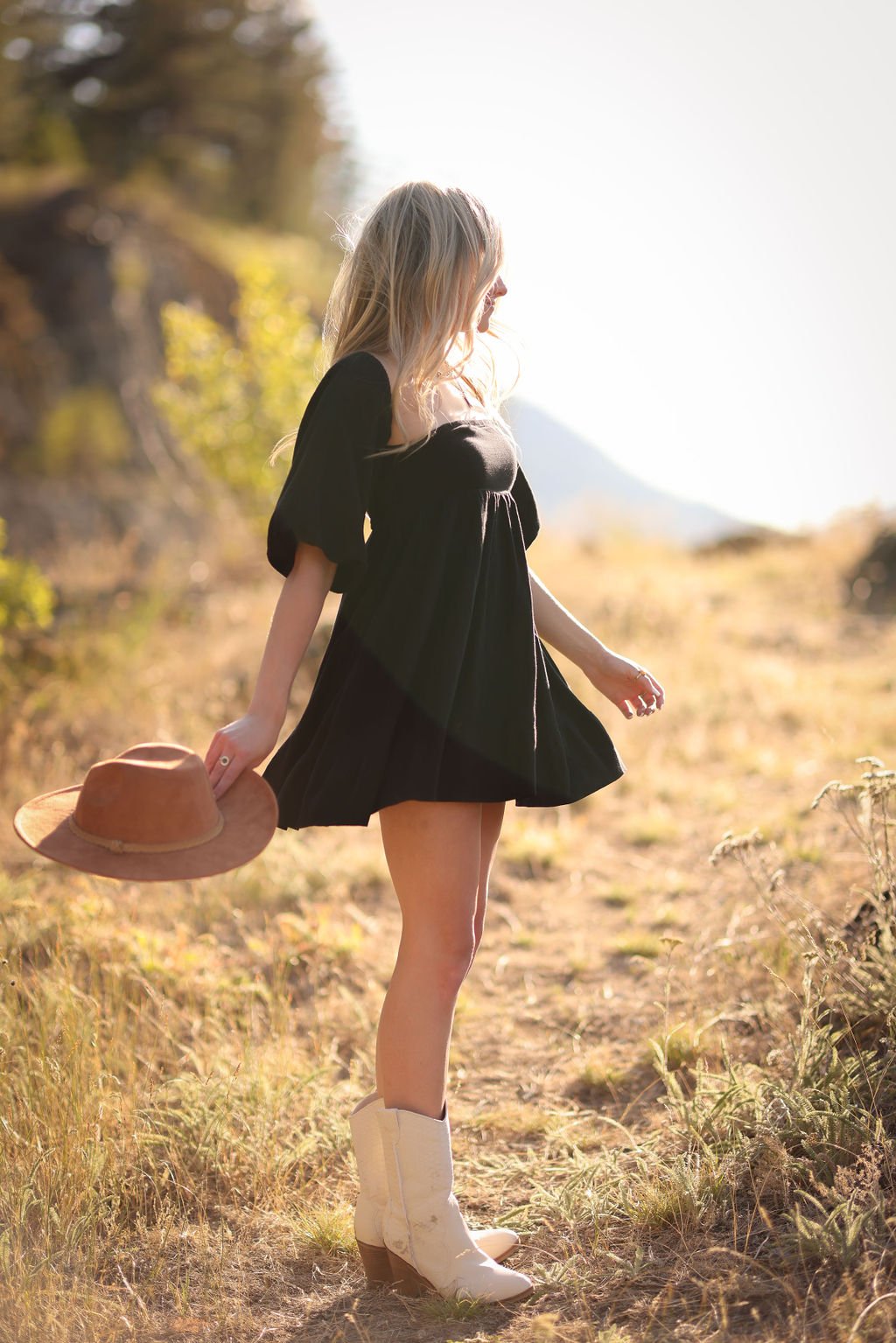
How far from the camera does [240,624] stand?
772 centimetres

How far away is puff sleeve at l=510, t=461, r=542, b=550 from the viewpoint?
2.25 meters

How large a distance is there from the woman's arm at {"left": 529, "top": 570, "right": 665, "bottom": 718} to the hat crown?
82cm

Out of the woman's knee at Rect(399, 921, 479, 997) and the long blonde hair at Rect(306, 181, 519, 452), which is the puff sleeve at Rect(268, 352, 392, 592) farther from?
the woman's knee at Rect(399, 921, 479, 997)

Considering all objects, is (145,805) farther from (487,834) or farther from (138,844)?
(487,834)

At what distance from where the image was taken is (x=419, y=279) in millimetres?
1952

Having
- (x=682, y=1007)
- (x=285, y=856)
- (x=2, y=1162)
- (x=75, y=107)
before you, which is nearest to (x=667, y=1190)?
(x=682, y=1007)

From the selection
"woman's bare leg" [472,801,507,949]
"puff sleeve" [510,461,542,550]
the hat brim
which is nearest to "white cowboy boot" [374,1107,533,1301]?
"woman's bare leg" [472,801,507,949]

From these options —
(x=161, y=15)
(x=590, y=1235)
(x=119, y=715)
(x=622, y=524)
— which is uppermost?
(x=161, y=15)

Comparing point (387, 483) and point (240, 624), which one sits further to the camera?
point (240, 624)

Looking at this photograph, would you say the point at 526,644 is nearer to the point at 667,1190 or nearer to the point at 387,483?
the point at 387,483

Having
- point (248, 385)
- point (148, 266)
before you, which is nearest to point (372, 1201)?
point (248, 385)

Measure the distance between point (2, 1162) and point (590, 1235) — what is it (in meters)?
1.20

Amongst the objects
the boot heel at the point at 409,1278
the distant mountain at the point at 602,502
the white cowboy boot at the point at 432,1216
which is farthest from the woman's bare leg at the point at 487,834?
the distant mountain at the point at 602,502

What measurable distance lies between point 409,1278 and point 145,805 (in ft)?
3.39
